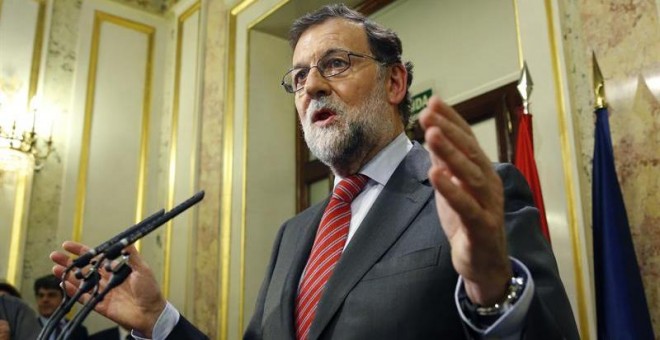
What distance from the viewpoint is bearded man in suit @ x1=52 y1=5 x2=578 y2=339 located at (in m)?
0.89

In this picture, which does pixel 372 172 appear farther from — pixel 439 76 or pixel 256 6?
pixel 256 6

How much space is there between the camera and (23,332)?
3.02 m

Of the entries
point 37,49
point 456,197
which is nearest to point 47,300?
point 37,49

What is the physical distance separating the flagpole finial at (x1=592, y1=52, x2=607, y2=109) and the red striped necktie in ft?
3.81

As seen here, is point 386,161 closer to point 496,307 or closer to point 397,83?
point 397,83

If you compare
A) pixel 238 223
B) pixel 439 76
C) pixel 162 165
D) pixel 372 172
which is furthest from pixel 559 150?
pixel 162 165

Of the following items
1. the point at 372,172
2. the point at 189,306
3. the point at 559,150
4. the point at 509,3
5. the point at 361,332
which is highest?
the point at 509,3

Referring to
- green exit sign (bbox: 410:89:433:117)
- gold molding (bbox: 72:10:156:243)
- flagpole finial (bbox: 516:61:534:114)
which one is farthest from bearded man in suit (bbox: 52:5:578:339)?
gold molding (bbox: 72:10:156:243)

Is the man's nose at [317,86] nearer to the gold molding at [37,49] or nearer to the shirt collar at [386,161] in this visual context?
the shirt collar at [386,161]

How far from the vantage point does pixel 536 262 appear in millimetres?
1103

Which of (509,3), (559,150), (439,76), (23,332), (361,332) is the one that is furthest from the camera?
(439,76)

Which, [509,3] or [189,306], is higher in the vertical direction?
[509,3]

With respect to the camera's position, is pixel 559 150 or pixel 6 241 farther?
pixel 6 241

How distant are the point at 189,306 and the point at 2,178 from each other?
1.62 metres
